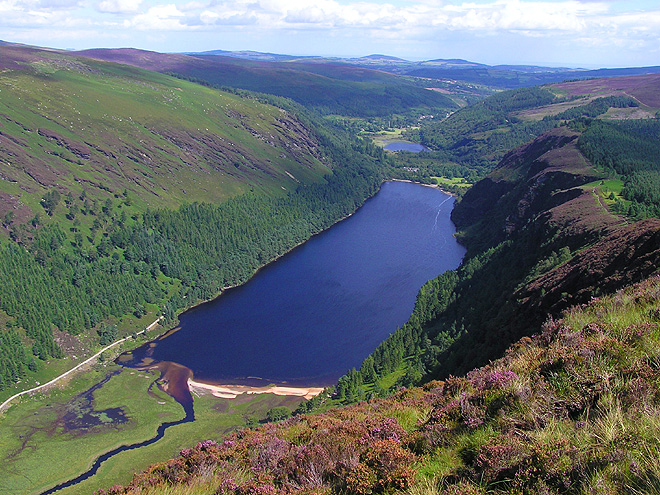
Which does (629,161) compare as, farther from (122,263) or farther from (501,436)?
(501,436)

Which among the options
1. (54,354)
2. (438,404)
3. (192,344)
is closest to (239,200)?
(192,344)

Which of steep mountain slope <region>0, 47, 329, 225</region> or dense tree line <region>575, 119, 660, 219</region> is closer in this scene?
dense tree line <region>575, 119, 660, 219</region>

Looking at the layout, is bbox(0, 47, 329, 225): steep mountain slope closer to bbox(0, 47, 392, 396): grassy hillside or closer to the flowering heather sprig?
bbox(0, 47, 392, 396): grassy hillside

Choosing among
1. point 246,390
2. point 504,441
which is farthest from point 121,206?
point 504,441

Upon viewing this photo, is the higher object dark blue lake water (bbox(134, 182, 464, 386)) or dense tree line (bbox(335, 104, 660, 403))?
dense tree line (bbox(335, 104, 660, 403))

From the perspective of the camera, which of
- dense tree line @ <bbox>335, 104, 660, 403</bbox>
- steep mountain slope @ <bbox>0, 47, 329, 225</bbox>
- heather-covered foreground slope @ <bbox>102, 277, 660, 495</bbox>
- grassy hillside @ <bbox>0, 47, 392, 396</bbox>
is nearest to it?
heather-covered foreground slope @ <bbox>102, 277, 660, 495</bbox>

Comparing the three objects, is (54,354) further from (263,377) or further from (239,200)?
(239,200)

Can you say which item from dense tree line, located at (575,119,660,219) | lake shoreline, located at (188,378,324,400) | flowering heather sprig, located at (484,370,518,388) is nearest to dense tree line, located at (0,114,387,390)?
lake shoreline, located at (188,378,324,400)
